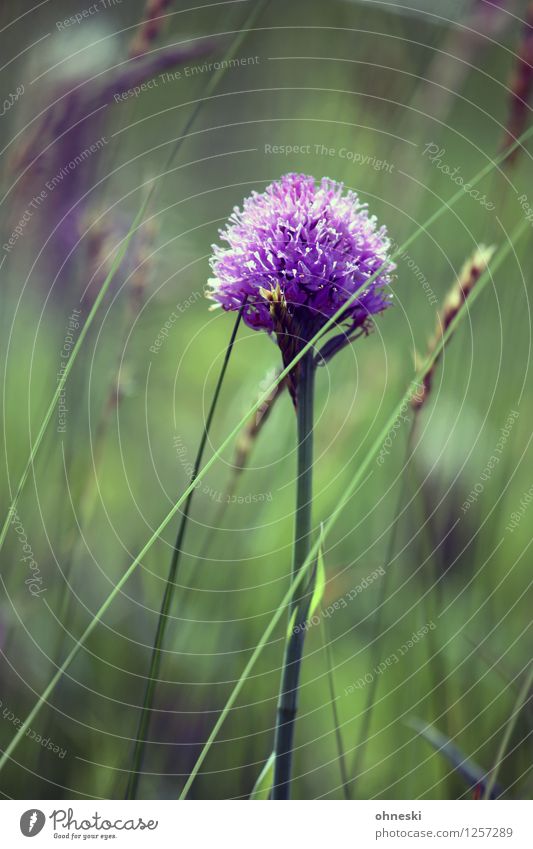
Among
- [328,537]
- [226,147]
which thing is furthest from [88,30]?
[328,537]

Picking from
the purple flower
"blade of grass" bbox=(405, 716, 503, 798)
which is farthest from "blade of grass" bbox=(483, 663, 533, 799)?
the purple flower

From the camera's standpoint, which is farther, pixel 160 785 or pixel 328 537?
pixel 328 537

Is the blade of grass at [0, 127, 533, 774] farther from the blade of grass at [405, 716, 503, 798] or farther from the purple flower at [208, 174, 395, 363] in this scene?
the blade of grass at [405, 716, 503, 798]

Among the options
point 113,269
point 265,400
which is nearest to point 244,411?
point 265,400

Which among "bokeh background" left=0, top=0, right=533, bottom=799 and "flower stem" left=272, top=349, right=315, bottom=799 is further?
"bokeh background" left=0, top=0, right=533, bottom=799

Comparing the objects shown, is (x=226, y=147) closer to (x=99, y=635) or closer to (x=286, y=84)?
(x=286, y=84)

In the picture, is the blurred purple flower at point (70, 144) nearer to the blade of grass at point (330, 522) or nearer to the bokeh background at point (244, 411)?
the bokeh background at point (244, 411)
